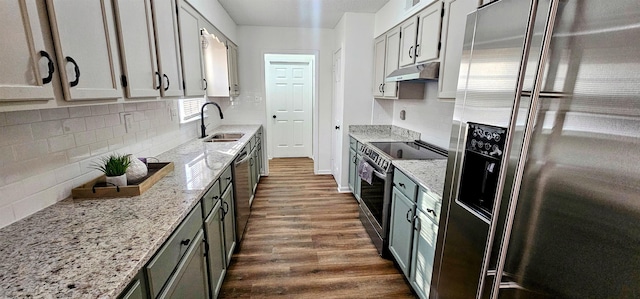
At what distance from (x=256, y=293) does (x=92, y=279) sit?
4.43ft

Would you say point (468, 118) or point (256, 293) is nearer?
point (468, 118)

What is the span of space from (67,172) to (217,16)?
7.50 ft

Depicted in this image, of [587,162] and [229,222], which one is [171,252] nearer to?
[229,222]

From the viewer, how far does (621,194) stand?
0.59 meters

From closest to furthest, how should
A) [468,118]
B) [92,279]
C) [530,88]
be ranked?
[92,279], [530,88], [468,118]

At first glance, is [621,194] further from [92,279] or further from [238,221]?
[238,221]

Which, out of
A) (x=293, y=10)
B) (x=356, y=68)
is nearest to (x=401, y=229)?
(x=356, y=68)

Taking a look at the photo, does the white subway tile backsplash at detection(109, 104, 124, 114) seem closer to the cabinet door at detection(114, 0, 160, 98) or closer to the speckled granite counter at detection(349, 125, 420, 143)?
the cabinet door at detection(114, 0, 160, 98)

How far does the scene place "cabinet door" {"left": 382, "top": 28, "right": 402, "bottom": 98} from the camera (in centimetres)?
270

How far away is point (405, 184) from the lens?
6.05 feet

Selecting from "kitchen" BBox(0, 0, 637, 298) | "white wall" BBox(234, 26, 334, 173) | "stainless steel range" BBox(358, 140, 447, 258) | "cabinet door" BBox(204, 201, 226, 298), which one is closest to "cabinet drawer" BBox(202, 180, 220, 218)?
"cabinet door" BBox(204, 201, 226, 298)

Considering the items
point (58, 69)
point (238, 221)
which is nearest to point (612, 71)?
point (58, 69)

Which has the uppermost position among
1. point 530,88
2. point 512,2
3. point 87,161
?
point 512,2

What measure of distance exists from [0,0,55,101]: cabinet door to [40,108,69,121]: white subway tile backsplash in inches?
18.3
